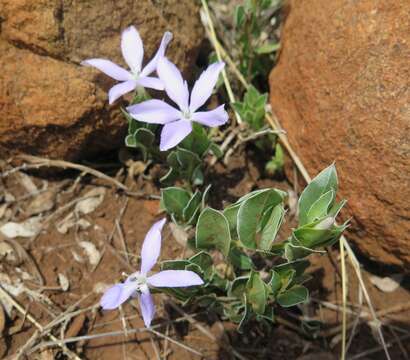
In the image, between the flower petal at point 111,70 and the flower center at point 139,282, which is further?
the flower petal at point 111,70

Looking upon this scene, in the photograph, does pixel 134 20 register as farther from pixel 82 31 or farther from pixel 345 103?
pixel 345 103

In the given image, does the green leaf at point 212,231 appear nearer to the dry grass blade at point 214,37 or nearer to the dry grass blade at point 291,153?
the dry grass blade at point 291,153

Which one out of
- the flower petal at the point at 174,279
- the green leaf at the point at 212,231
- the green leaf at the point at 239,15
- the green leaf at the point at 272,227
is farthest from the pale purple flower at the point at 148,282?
the green leaf at the point at 239,15

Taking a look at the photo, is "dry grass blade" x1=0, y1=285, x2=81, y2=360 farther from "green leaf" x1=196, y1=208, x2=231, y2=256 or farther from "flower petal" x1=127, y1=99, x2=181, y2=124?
"flower petal" x1=127, y1=99, x2=181, y2=124

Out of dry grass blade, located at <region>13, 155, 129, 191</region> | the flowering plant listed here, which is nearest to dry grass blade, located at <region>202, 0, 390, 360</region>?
the flowering plant

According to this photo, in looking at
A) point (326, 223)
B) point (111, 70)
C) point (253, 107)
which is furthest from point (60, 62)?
point (326, 223)

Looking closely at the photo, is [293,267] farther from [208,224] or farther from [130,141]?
[130,141]
